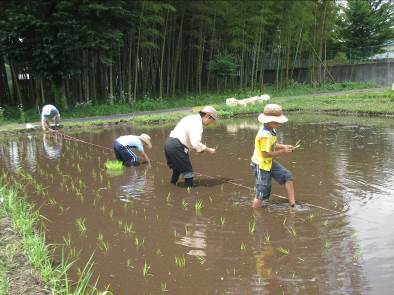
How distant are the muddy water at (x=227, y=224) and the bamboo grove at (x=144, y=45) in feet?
29.9

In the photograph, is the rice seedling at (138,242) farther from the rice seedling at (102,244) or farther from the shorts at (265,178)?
the shorts at (265,178)

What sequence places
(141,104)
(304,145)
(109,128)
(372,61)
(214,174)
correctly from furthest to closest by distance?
(372,61) < (141,104) < (109,128) < (304,145) < (214,174)

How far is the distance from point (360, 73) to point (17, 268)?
29869mm

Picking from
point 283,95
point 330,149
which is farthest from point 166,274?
point 283,95

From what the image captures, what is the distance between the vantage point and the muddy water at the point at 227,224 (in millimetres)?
3615

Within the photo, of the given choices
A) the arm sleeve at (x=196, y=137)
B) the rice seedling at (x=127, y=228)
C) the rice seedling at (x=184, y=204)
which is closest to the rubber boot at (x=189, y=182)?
the arm sleeve at (x=196, y=137)

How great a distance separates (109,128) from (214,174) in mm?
7727

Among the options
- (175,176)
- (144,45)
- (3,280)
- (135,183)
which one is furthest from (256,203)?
(144,45)

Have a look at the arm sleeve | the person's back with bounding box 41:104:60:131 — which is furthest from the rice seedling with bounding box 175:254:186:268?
the person's back with bounding box 41:104:60:131

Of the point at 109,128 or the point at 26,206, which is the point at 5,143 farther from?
the point at 26,206

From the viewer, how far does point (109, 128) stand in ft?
47.5

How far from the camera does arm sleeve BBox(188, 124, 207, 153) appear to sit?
6141 millimetres

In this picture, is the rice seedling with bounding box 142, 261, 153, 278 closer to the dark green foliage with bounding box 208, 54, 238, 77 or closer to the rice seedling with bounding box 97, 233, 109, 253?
the rice seedling with bounding box 97, 233, 109, 253

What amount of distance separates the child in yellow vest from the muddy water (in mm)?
221
